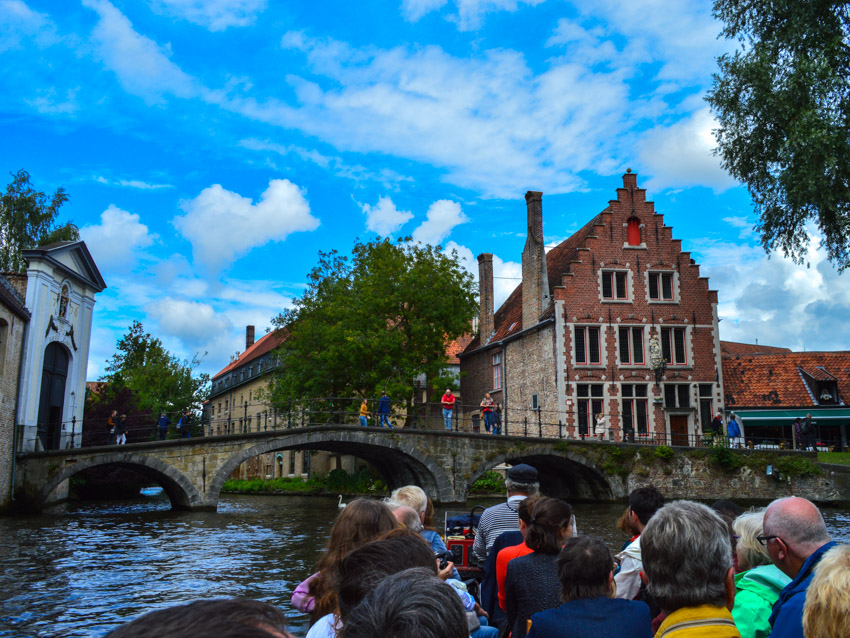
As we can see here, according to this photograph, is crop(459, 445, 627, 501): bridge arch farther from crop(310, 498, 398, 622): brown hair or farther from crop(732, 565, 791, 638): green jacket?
crop(310, 498, 398, 622): brown hair

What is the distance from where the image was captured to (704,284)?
99.6 ft

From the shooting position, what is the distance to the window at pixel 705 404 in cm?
2928

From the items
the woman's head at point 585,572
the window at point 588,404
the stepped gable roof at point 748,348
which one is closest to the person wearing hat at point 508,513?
the woman's head at point 585,572

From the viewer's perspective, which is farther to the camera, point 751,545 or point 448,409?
point 448,409

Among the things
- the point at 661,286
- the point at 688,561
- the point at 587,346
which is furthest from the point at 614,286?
the point at 688,561

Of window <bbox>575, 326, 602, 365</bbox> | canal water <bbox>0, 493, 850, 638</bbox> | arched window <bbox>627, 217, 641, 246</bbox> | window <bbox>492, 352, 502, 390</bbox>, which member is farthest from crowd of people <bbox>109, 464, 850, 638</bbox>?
window <bbox>492, 352, 502, 390</bbox>

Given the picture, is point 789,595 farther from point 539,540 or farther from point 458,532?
point 458,532

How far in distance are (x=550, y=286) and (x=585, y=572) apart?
29146mm

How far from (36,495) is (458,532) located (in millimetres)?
17522

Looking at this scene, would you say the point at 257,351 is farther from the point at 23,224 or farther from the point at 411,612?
the point at 411,612

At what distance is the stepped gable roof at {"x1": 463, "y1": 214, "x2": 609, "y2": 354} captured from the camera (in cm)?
3142

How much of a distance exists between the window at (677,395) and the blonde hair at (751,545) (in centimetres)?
2642

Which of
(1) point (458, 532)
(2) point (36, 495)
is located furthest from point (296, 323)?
(1) point (458, 532)

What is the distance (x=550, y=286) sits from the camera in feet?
104
